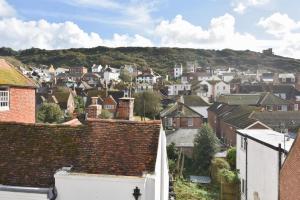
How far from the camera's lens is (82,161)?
10.6 meters

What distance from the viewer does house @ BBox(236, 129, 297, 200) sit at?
1966 centimetres

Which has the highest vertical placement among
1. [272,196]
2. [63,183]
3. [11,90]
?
[11,90]

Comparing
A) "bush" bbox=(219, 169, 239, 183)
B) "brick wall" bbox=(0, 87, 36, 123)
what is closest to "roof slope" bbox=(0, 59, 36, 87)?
"brick wall" bbox=(0, 87, 36, 123)

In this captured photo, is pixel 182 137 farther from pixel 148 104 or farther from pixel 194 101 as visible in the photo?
pixel 194 101

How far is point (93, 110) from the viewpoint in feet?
51.5

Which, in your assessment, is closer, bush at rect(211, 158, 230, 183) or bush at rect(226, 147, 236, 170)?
bush at rect(211, 158, 230, 183)

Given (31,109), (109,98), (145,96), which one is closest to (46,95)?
(109,98)

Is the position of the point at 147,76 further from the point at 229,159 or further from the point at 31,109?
the point at 31,109

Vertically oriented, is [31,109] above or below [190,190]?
above

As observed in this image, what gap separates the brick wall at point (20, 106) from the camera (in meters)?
16.7

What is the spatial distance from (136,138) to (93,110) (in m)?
5.22

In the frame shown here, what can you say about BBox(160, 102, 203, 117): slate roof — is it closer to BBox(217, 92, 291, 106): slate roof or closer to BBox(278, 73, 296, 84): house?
BBox(217, 92, 291, 106): slate roof

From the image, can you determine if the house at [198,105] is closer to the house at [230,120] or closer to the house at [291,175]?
the house at [230,120]

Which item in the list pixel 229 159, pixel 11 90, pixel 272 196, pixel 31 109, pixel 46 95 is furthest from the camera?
pixel 46 95
